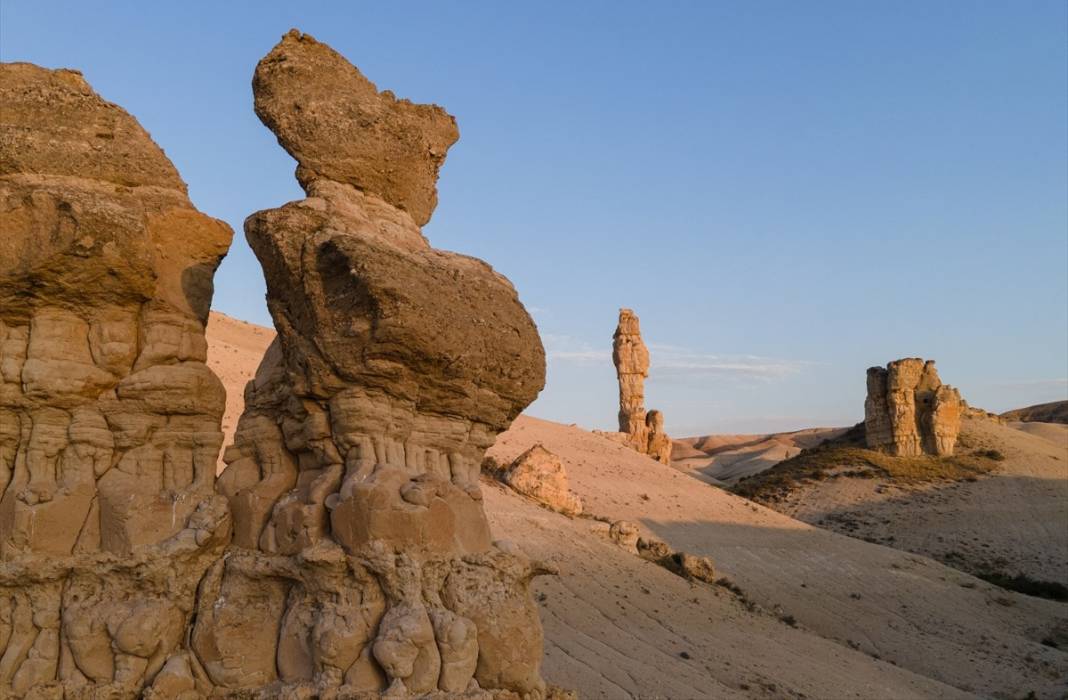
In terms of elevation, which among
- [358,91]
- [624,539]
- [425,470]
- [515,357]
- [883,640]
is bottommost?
[883,640]

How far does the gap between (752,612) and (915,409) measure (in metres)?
34.4

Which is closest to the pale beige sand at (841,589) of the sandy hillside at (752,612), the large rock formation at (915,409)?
the sandy hillside at (752,612)

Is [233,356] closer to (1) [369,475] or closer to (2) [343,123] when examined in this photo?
(2) [343,123]

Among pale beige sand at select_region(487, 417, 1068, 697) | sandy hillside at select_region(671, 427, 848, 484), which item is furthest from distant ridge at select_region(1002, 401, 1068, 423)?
pale beige sand at select_region(487, 417, 1068, 697)

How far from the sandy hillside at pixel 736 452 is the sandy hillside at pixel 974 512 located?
47.2 feet

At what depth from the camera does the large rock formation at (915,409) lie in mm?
47250

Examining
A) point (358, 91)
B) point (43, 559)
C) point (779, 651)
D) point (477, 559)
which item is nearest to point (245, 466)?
point (43, 559)

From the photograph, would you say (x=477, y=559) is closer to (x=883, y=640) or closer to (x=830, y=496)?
(x=883, y=640)

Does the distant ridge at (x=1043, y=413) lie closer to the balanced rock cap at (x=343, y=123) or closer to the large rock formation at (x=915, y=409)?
the large rock formation at (x=915, y=409)

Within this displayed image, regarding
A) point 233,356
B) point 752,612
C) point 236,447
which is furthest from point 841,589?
point 233,356

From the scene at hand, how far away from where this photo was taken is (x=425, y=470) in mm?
6512

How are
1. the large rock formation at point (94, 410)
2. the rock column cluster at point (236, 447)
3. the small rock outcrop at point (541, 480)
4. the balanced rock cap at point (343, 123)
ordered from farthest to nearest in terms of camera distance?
the small rock outcrop at point (541, 480), the balanced rock cap at point (343, 123), the large rock formation at point (94, 410), the rock column cluster at point (236, 447)

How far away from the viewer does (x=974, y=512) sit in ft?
131

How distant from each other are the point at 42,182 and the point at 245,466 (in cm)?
271
